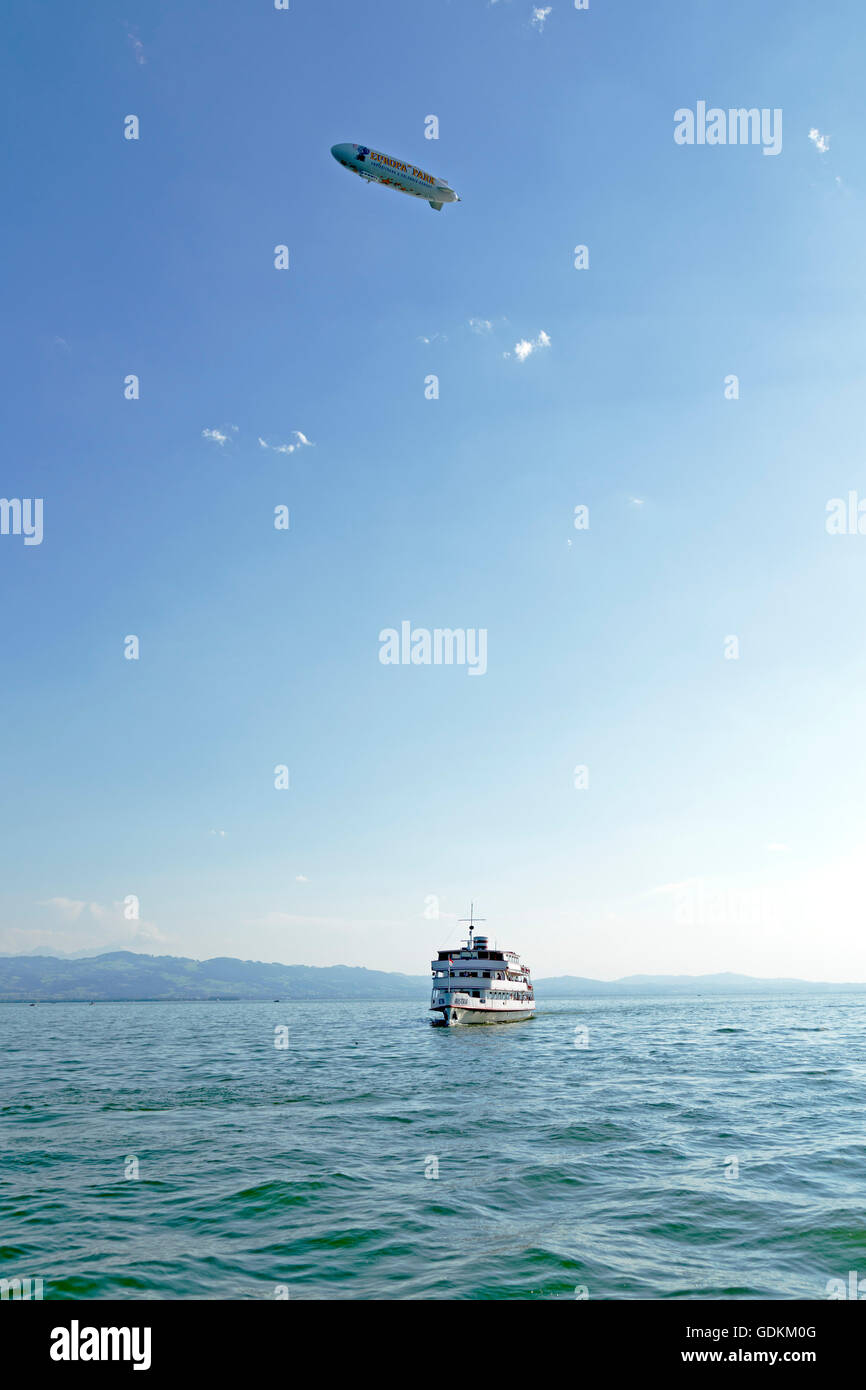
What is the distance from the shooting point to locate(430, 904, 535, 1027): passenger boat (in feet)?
288

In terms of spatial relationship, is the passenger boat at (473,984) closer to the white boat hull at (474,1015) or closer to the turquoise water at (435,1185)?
the white boat hull at (474,1015)

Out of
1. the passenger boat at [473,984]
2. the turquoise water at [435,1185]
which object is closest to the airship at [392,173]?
the turquoise water at [435,1185]

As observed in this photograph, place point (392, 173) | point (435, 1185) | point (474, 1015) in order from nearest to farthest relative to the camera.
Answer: point (435, 1185)
point (392, 173)
point (474, 1015)

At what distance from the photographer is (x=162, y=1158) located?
24.8 metres

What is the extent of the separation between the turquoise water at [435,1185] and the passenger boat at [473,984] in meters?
42.7

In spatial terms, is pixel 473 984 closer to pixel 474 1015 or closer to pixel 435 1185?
pixel 474 1015

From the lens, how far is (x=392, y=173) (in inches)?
2336

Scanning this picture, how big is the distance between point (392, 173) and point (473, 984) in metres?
83.2

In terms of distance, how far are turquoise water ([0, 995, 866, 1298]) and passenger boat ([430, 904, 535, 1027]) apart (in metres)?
42.7

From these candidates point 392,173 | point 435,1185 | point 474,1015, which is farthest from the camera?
point 474,1015

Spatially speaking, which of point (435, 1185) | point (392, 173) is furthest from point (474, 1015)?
point (392, 173)

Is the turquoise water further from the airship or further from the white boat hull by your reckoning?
the airship

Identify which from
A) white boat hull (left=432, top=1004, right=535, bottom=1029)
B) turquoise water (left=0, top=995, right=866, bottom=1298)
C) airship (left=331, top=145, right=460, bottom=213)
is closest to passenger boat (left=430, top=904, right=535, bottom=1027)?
white boat hull (left=432, top=1004, right=535, bottom=1029)
